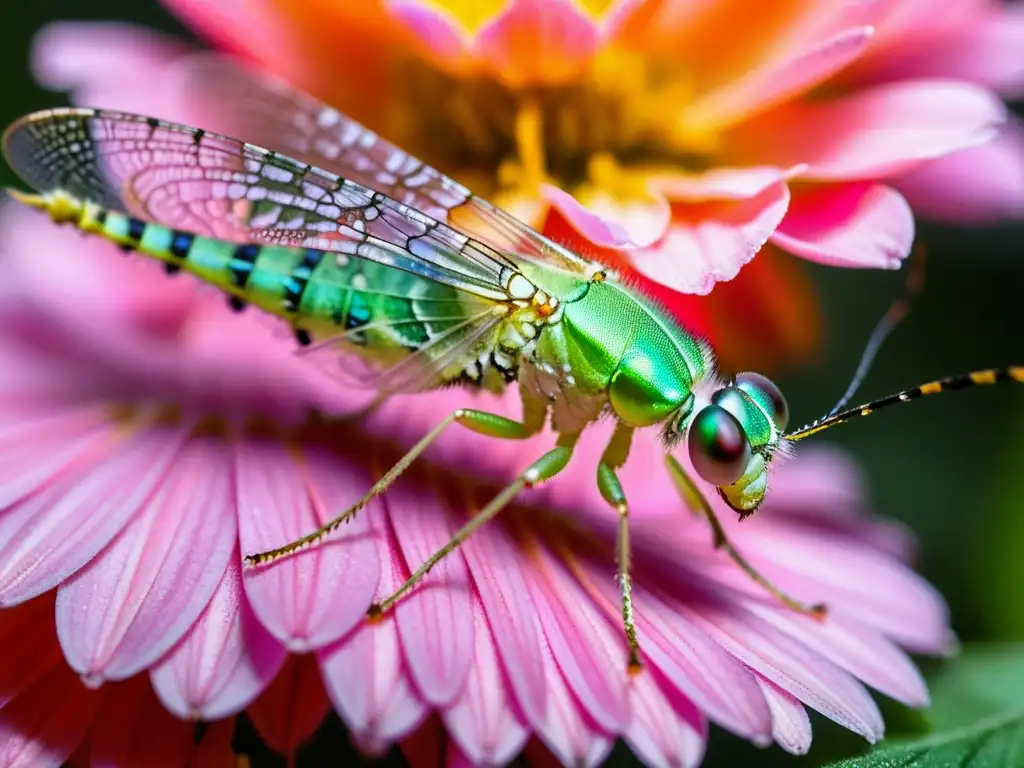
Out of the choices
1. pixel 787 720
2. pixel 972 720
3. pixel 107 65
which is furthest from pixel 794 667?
pixel 107 65

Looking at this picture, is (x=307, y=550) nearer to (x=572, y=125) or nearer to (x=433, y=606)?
(x=433, y=606)

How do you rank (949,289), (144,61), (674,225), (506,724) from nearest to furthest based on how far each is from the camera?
1. (506,724)
2. (674,225)
3. (144,61)
4. (949,289)

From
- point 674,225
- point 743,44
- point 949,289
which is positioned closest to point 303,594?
point 674,225

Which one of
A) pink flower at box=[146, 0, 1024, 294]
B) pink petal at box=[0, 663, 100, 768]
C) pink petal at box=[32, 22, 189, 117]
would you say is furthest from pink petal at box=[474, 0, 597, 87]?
pink petal at box=[0, 663, 100, 768]

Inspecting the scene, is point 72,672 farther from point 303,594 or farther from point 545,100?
point 545,100

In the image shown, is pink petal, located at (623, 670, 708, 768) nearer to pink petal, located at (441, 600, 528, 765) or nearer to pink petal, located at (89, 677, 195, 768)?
pink petal, located at (441, 600, 528, 765)

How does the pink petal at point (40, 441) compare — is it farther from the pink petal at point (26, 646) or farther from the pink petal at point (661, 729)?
the pink petal at point (661, 729)
